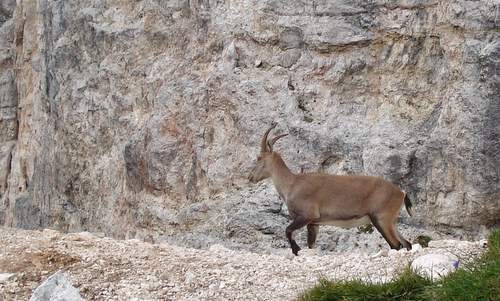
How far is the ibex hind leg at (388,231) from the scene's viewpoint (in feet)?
35.6

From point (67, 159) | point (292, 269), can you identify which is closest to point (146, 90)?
point (67, 159)

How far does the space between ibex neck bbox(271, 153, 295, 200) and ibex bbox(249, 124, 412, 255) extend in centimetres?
2

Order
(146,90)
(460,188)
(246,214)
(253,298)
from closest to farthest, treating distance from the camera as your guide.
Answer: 1. (253,298)
2. (460,188)
3. (246,214)
4. (146,90)

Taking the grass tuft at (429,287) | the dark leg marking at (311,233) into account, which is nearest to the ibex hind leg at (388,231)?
the dark leg marking at (311,233)

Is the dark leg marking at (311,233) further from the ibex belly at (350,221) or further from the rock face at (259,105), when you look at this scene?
the rock face at (259,105)

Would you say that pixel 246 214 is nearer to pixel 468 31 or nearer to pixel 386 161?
pixel 386 161

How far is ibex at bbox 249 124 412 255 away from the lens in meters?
10.9

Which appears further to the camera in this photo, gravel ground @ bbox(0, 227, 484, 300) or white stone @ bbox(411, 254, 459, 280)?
gravel ground @ bbox(0, 227, 484, 300)

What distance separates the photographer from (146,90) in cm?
1528

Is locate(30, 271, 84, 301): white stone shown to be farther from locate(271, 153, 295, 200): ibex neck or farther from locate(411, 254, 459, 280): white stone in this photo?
locate(271, 153, 295, 200): ibex neck

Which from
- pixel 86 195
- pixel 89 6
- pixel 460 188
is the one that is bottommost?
pixel 86 195

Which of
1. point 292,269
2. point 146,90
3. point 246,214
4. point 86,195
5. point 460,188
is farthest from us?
point 86,195

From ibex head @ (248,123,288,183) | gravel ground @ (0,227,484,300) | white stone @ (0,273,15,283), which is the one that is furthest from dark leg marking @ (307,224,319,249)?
white stone @ (0,273,15,283)

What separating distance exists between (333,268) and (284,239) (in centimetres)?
531
